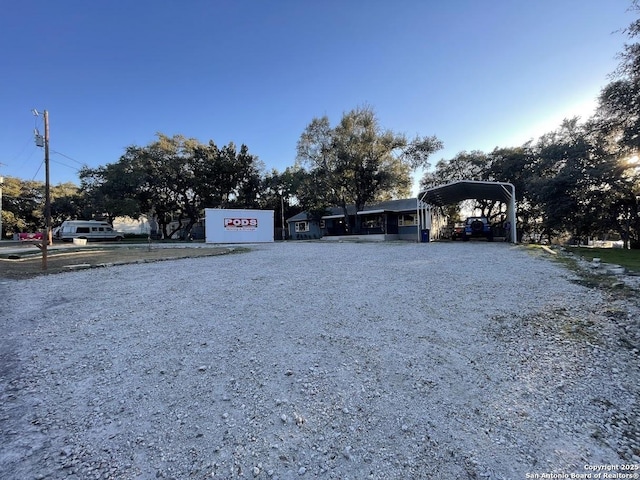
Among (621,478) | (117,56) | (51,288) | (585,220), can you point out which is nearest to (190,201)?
(117,56)

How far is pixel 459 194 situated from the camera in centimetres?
2016

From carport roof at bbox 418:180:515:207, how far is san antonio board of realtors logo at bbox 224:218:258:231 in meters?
12.0

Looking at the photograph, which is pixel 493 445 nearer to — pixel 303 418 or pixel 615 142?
pixel 303 418

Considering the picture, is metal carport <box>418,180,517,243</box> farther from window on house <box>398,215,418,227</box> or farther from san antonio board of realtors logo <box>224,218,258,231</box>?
san antonio board of realtors logo <box>224,218,258,231</box>

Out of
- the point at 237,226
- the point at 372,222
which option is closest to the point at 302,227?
the point at 372,222

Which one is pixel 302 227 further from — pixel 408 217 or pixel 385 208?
pixel 408 217

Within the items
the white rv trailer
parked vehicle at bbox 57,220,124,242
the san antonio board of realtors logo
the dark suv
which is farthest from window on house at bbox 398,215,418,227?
parked vehicle at bbox 57,220,124,242

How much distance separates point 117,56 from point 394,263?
13974 mm

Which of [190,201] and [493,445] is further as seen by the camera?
[190,201]

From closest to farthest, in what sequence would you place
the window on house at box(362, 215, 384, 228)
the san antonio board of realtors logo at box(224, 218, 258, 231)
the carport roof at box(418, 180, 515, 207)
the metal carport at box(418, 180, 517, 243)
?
the carport roof at box(418, 180, 515, 207), the metal carport at box(418, 180, 517, 243), the san antonio board of realtors logo at box(224, 218, 258, 231), the window on house at box(362, 215, 384, 228)

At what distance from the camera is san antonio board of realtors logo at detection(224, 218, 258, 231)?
22406 mm

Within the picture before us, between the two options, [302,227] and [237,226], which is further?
[302,227]

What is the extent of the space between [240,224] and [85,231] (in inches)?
625

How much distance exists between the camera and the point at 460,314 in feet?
14.1
